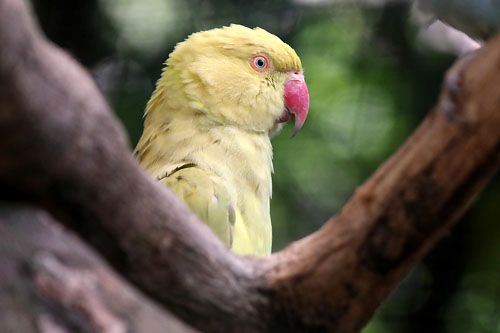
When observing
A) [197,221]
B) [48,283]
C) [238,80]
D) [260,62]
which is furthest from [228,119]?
[48,283]

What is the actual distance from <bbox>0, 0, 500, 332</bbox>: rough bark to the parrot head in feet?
3.23

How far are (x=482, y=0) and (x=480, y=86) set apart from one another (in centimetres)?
159

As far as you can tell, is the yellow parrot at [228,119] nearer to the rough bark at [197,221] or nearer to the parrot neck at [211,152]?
the parrot neck at [211,152]

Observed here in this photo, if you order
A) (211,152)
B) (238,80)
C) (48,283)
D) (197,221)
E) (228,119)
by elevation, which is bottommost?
(48,283)

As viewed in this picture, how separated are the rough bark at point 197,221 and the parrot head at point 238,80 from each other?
3.23 feet

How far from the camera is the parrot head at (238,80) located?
7.22 ft

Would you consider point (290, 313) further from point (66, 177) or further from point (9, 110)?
point (9, 110)

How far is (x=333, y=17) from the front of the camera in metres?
3.63

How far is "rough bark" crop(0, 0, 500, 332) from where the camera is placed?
0.93 metres

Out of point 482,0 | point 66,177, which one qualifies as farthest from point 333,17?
point 66,177

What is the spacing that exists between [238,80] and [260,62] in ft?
0.39

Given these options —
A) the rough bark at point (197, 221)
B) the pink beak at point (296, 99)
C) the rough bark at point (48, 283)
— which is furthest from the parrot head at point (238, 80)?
the rough bark at point (48, 283)

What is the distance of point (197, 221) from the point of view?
1227 mm

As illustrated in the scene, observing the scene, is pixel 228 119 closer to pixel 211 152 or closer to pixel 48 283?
pixel 211 152
